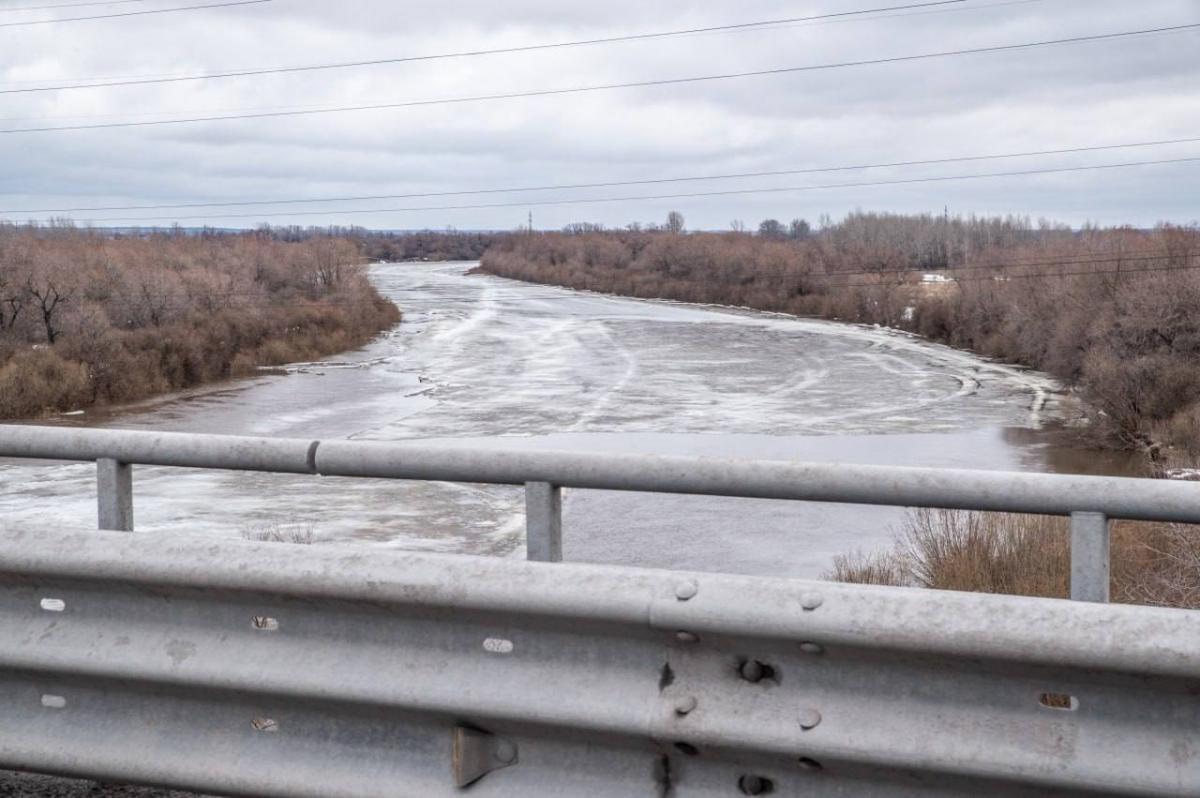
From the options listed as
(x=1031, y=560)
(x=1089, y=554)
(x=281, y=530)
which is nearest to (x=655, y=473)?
(x=1089, y=554)

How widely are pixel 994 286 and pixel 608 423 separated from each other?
34.8 m

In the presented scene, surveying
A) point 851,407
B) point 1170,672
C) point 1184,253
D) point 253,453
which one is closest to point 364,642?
point 253,453

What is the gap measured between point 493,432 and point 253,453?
33.7 m

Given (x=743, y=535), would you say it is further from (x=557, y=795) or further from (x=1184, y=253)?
(x=1184, y=253)

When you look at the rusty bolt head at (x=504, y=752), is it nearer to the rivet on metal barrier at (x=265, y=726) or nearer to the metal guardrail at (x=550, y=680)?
the metal guardrail at (x=550, y=680)

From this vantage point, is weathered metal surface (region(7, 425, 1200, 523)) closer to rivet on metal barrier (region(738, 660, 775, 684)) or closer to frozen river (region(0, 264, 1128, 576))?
frozen river (region(0, 264, 1128, 576))

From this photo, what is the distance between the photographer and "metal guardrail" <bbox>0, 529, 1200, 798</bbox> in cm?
256

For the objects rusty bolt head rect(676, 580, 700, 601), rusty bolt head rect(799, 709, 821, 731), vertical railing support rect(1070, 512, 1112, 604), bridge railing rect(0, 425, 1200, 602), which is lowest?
rusty bolt head rect(799, 709, 821, 731)

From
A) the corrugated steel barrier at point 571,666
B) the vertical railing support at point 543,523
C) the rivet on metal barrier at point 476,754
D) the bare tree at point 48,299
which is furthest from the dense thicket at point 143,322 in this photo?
the rivet on metal barrier at point 476,754

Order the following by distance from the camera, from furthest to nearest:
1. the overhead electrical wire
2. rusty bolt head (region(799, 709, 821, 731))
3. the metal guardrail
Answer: the overhead electrical wire < rusty bolt head (region(799, 709, 821, 731)) < the metal guardrail

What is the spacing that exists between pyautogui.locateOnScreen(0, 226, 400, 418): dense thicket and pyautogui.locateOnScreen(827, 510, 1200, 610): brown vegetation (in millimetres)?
35728

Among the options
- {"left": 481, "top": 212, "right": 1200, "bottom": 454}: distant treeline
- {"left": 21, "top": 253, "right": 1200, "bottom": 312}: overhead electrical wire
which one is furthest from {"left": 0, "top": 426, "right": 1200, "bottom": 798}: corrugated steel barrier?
{"left": 21, "top": 253, "right": 1200, "bottom": 312}: overhead electrical wire

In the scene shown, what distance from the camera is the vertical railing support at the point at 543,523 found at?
127 inches

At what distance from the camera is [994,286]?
67.8 metres
